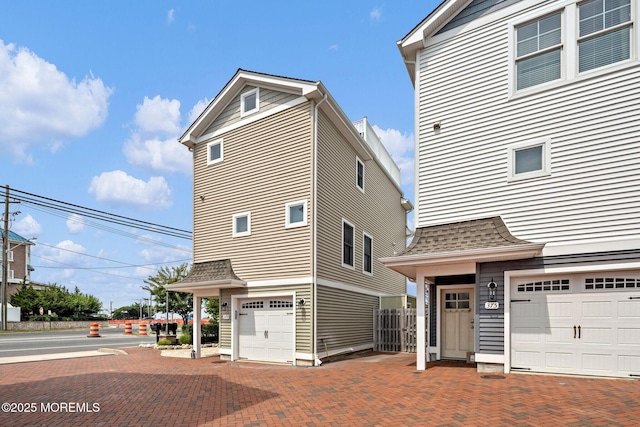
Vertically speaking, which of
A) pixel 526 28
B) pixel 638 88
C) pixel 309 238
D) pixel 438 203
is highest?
pixel 526 28

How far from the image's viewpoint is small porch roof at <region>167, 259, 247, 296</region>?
13438mm

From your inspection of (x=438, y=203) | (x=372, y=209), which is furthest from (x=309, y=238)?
(x=372, y=209)

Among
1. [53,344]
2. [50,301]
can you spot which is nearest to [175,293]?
[53,344]

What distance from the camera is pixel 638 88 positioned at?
28.4 ft

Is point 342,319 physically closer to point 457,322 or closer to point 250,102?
point 457,322

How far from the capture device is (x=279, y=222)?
13.3m

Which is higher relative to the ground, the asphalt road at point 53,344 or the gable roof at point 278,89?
the gable roof at point 278,89

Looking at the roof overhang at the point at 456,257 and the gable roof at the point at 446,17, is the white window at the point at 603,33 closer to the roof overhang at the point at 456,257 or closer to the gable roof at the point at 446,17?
the gable roof at the point at 446,17

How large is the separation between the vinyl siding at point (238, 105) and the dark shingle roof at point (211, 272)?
4.90 m

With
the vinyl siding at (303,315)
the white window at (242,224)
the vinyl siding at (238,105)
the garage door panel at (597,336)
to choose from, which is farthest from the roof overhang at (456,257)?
the vinyl siding at (238,105)

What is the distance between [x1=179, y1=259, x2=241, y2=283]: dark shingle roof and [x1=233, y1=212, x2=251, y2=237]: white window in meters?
1.02

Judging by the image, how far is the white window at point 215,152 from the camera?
15203mm

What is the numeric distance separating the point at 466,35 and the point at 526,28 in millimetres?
1424

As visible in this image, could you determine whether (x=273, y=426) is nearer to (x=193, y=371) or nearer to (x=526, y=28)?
(x=193, y=371)
